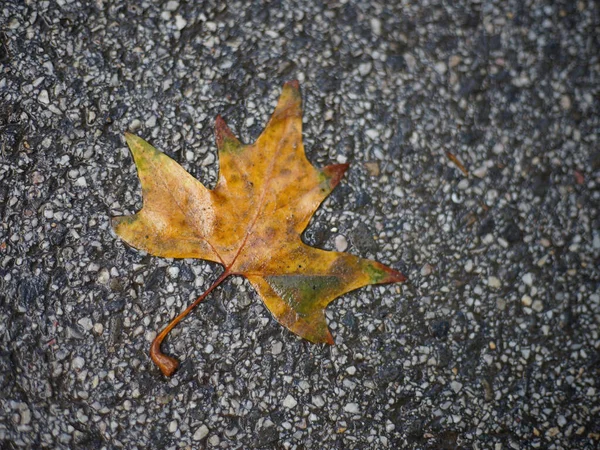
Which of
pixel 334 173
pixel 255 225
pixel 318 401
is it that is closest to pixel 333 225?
pixel 334 173

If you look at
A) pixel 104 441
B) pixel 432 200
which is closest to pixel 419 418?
pixel 432 200

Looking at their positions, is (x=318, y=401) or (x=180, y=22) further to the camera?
(x=180, y=22)

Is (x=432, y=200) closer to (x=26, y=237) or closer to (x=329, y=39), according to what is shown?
(x=329, y=39)

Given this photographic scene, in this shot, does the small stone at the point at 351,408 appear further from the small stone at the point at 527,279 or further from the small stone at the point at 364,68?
the small stone at the point at 364,68

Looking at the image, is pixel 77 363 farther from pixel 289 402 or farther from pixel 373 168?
pixel 373 168

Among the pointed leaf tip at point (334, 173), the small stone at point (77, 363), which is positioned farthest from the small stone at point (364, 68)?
the small stone at point (77, 363)

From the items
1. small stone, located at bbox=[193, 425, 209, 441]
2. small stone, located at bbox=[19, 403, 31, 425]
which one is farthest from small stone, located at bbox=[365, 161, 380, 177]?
small stone, located at bbox=[19, 403, 31, 425]
